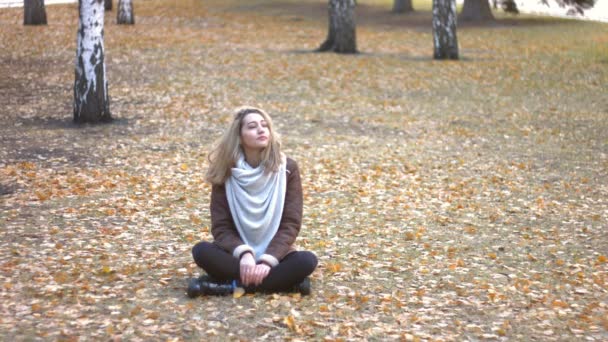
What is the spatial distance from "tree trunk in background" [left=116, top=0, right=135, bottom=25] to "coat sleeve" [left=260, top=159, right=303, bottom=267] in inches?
1054

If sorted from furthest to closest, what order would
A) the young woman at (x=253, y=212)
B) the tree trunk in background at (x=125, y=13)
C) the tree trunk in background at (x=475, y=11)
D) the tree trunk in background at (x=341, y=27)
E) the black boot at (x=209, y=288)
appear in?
the tree trunk in background at (x=475, y=11)
the tree trunk in background at (x=125, y=13)
the tree trunk in background at (x=341, y=27)
the black boot at (x=209, y=288)
the young woman at (x=253, y=212)

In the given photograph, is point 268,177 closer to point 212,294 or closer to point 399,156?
point 212,294

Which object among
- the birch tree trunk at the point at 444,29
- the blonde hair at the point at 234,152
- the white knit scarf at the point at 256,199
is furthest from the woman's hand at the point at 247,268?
the birch tree trunk at the point at 444,29

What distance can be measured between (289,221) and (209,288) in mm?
838

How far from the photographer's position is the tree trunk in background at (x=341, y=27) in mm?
24359

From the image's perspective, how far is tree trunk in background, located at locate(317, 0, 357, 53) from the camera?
24359 millimetres

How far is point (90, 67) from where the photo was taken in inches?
576

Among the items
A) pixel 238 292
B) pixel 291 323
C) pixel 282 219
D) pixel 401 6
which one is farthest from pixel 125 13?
pixel 291 323

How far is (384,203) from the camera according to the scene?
34.5ft

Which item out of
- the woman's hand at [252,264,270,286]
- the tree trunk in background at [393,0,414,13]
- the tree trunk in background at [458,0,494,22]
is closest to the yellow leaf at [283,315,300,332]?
the woman's hand at [252,264,270,286]

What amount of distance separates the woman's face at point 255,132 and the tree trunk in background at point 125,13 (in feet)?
87.6

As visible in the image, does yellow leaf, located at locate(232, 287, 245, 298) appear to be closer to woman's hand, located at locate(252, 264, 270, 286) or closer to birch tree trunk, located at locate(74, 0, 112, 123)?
woman's hand, located at locate(252, 264, 270, 286)

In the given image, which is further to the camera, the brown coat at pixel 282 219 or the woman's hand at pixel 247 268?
the brown coat at pixel 282 219

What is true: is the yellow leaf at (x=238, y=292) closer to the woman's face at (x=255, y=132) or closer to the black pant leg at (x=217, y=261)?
the black pant leg at (x=217, y=261)
